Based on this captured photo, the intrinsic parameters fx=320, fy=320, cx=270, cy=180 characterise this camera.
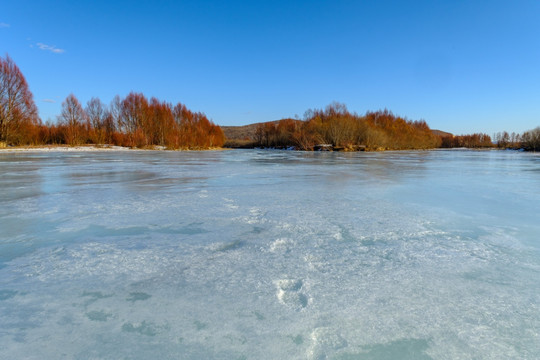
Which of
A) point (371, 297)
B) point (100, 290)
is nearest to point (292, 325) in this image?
point (371, 297)

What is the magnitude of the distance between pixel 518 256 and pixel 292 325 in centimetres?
168

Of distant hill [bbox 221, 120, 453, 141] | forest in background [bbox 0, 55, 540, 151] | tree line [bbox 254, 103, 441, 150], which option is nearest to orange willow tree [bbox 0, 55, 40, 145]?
forest in background [bbox 0, 55, 540, 151]

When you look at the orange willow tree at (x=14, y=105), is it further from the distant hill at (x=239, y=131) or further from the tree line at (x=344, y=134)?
the distant hill at (x=239, y=131)

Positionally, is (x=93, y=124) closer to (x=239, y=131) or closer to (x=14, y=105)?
(x=14, y=105)

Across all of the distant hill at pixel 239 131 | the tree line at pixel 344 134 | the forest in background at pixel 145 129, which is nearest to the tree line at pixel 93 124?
the forest in background at pixel 145 129

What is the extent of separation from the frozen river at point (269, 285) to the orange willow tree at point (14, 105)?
91.5 ft

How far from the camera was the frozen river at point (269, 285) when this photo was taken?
116cm

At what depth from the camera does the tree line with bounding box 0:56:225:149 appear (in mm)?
24688

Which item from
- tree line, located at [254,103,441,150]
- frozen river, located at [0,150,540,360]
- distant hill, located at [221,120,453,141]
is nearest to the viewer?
frozen river, located at [0,150,540,360]

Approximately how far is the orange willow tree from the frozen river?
27904 mm

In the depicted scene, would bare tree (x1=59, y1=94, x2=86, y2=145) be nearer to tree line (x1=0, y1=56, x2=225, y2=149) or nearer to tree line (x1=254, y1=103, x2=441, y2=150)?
tree line (x1=0, y1=56, x2=225, y2=149)

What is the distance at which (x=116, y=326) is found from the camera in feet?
4.15

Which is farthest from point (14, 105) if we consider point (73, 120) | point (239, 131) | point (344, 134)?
point (239, 131)

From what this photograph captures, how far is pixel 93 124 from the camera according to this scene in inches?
1458
